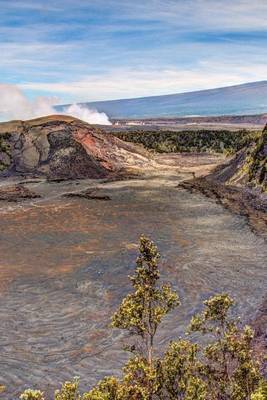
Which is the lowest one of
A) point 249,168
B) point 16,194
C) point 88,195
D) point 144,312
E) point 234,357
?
point 88,195

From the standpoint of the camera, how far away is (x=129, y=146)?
298 feet

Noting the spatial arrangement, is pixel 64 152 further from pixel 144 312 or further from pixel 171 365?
pixel 171 365

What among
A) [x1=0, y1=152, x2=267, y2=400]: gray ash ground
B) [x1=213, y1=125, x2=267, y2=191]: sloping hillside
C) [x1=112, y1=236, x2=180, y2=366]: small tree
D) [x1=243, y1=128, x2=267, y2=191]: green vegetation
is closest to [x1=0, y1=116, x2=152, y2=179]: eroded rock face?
[x1=213, y1=125, x2=267, y2=191]: sloping hillside

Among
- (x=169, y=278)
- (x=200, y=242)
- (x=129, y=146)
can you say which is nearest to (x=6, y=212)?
(x=200, y=242)

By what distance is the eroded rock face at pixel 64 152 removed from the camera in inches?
3073

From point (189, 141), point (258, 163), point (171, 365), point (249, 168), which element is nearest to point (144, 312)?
point (171, 365)

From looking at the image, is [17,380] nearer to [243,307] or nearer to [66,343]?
[66,343]

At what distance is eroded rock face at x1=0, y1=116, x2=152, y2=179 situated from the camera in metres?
78.1

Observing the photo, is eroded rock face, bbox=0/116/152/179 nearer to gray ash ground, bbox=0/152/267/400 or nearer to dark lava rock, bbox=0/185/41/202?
dark lava rock, bbox=0/185/41/202

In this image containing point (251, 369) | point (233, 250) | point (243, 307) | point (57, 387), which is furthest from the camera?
point (233, 250)

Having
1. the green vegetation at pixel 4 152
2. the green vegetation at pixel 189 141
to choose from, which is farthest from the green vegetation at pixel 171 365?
the green vegetation at pixel 189 141

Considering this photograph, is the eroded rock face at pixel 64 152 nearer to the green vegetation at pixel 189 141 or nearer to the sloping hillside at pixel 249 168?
the sloping hillside at pixel 249 168

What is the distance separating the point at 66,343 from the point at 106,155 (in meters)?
61.6

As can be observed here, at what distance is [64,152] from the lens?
79.9 meters
